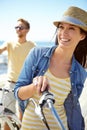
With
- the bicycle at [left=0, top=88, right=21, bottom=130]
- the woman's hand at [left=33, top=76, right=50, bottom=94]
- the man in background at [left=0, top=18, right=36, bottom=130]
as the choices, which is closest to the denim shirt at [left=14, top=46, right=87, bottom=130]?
the woman's hand at [left=33, top=76, right=50, bottom=94]

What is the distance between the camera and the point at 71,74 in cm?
207

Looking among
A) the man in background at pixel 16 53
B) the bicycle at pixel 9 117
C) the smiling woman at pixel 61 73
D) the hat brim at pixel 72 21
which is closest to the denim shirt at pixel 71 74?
the smiling woman at pixel 61 73

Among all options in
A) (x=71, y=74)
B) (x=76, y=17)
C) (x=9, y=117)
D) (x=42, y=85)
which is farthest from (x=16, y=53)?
(x=42, y=85)

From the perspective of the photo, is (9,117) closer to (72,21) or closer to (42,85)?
(72,21)

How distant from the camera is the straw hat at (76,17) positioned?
1.94 meters

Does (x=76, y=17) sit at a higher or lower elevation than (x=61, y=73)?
higher

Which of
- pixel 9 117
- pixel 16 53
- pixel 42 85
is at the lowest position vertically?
pixel 9 117

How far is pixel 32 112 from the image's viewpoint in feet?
6.36

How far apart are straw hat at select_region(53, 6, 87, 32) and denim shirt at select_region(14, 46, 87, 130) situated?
0.24 metres

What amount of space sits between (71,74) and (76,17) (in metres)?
0.37

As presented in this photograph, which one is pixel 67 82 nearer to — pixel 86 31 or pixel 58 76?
pixel 58 76

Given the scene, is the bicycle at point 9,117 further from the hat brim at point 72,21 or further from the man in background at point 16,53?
the hat brim at point 72,21

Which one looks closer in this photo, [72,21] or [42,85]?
[42,85]

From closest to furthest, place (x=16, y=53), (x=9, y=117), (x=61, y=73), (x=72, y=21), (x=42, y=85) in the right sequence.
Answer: (x=42, y=85) → (x=72, y=21) → (x=61, y=73) → (x=9, y=117) → (x=16, y=53)
